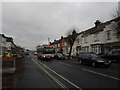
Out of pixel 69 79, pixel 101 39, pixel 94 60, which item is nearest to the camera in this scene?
pixel 69 79

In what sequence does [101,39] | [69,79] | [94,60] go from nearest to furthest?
1. [69,79]
2. [94,60]
3. [101,39]

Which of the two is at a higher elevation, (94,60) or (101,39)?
(101,39)

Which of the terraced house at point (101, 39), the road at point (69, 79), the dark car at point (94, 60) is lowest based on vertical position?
the road at point (69, 79)

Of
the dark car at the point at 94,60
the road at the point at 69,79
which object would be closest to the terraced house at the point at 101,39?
the dark car at the point at 94,60

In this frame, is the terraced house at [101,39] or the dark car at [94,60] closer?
the dark car at [94,60]

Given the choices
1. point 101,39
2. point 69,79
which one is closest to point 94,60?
point 69,79

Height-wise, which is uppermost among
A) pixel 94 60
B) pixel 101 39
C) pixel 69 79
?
pixel 101 39

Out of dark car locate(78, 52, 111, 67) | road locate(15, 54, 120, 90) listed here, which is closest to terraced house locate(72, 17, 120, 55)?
dark car locate(78, 52, 111, 67)

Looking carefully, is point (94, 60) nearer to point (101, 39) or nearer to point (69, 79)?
point (69, 79)

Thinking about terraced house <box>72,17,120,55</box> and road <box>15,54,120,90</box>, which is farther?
terraced house <box>72,17,120,55</box>

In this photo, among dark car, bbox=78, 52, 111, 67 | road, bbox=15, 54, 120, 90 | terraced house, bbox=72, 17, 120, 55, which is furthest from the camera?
terraced house, bbox=72, 17, 120, 55

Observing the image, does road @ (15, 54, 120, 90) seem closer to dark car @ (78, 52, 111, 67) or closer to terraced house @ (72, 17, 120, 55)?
dark car @ (78, 52, 111, 67)

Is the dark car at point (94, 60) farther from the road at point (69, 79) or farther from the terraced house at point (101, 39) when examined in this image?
the terraced house at point (101, 39)

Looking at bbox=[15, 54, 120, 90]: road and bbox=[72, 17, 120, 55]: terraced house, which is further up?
bbox=[72, 17, 120, 55]: terraced house
